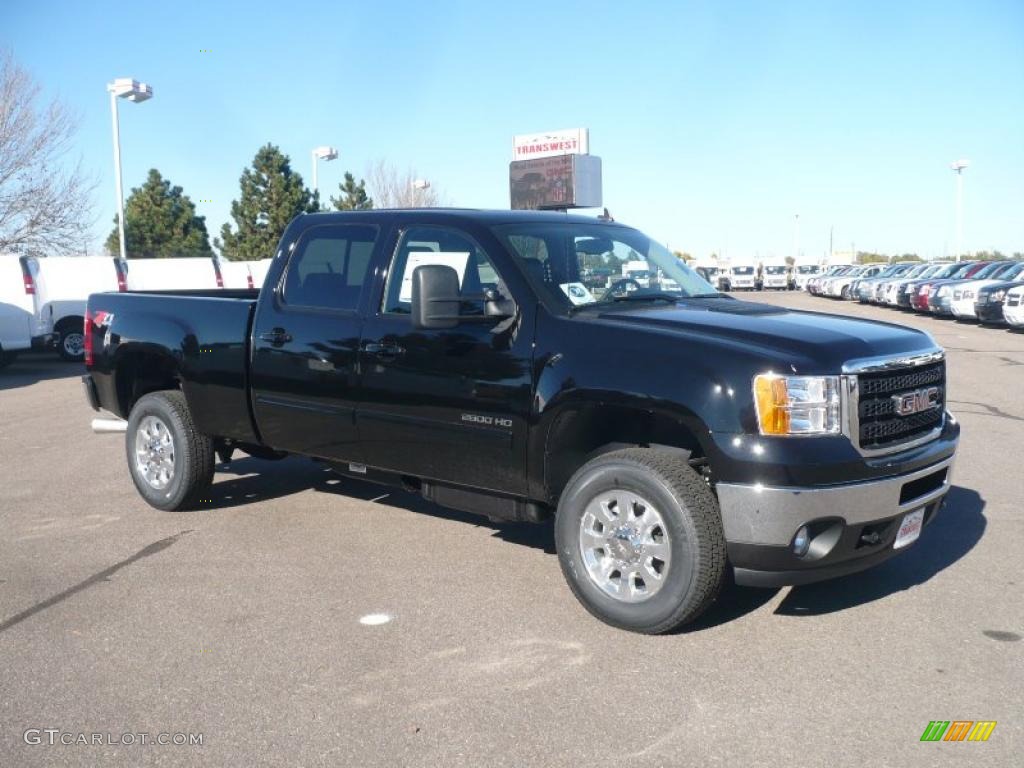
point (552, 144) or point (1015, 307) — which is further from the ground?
point (552, 144)

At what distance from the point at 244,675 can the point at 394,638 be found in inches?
27.6

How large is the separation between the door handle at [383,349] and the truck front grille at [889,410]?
7.75ft

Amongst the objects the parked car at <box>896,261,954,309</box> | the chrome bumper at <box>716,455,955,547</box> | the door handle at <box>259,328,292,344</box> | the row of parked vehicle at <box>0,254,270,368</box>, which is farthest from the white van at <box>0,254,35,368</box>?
the parked car at <box>896,261,954,309</box>

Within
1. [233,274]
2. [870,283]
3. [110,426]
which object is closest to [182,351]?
[110,426]

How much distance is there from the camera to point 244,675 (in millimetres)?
4148

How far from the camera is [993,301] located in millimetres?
23484

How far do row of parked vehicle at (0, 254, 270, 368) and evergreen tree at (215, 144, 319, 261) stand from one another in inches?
900

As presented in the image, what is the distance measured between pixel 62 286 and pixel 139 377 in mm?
13549

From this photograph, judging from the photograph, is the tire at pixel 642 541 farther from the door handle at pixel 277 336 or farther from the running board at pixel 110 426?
the running board at pixel 110 426

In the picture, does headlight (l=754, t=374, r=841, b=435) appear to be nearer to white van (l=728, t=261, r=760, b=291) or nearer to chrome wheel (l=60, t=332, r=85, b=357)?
chrome wheel (l=60, t=332, r=85, b=357)

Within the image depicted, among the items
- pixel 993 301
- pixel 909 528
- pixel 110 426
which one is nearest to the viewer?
pixel 909 528

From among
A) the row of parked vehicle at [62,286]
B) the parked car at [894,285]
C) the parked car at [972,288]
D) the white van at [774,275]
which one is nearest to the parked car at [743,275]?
the white van at [774,275]

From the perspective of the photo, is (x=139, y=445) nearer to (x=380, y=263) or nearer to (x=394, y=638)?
(x=380, y=263)

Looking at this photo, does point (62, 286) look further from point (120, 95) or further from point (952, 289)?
point (952, 289)
